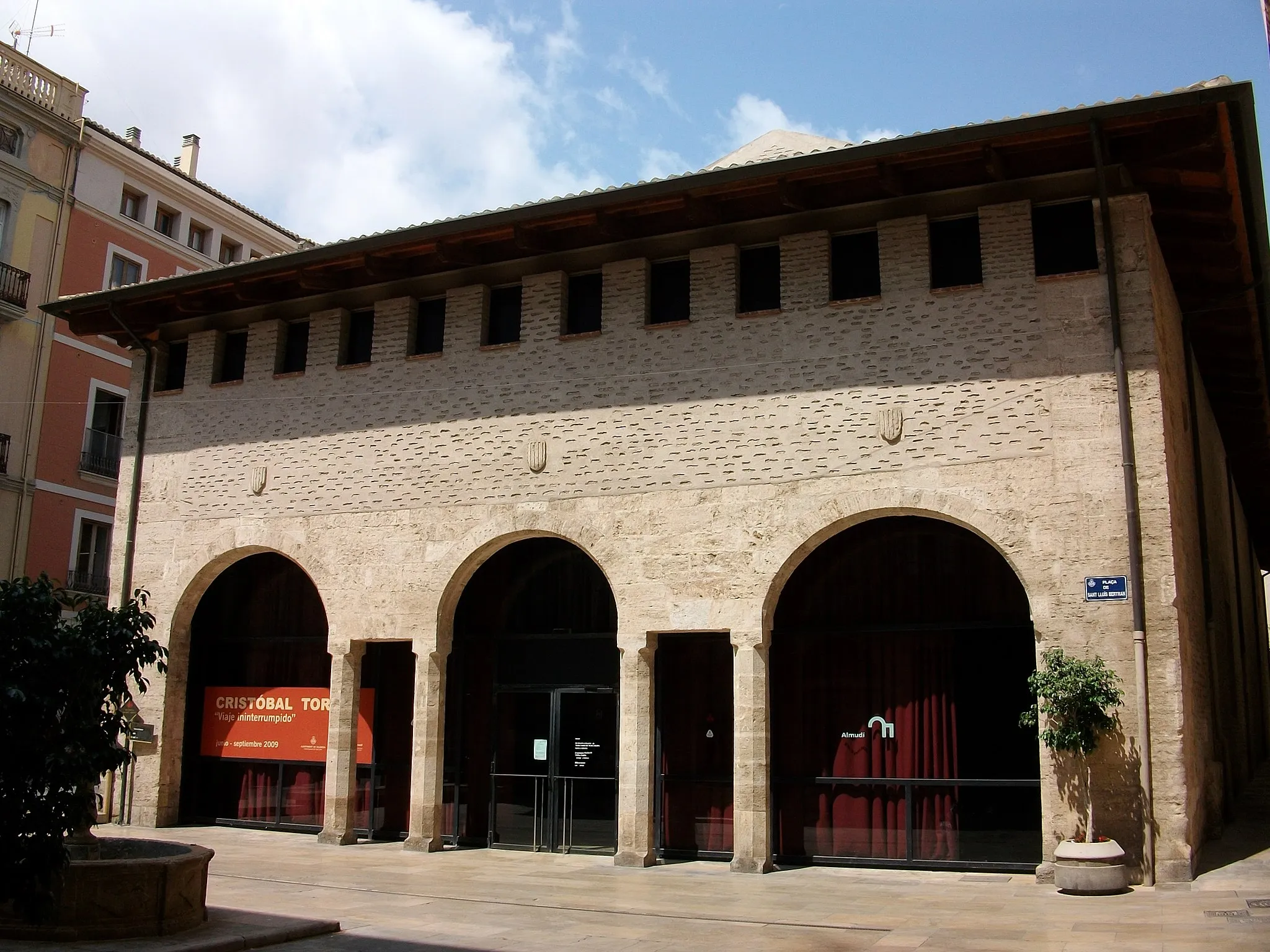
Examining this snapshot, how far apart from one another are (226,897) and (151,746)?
772 cm

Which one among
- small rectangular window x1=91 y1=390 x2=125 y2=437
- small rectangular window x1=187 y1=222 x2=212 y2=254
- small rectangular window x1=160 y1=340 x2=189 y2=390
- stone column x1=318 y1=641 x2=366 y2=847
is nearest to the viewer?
stone column x1=318 y1=641 x2=366 y2=847

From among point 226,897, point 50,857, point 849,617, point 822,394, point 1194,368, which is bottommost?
point 226,897

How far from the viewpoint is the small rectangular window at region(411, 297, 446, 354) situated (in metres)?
18.0

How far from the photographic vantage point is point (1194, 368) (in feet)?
62.0

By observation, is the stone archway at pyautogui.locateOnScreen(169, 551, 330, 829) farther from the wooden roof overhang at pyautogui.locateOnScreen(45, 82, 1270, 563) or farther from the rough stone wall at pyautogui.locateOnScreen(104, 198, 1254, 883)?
the wooden roof overhang at pyautogui.locateOnScreen(45, 82, 1270, 563)

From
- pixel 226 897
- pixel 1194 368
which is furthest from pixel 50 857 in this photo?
pixel 1194 368

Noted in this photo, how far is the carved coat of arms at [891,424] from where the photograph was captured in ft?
46.4

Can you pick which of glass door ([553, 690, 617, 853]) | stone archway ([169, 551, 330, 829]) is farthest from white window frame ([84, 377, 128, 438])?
glass door ([553, 690, 617, 853])

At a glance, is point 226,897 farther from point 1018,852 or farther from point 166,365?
point 166,365

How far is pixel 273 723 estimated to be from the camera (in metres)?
18.9

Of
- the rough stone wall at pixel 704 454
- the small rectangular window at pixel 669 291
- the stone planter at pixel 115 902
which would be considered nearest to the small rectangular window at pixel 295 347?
the rough stone wall at pixel 704 454

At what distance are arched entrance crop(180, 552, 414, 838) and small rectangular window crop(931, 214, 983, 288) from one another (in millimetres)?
9683

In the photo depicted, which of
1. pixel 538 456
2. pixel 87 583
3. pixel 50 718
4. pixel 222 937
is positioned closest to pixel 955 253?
pixel 538 456

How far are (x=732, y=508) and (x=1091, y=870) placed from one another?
5858mm
